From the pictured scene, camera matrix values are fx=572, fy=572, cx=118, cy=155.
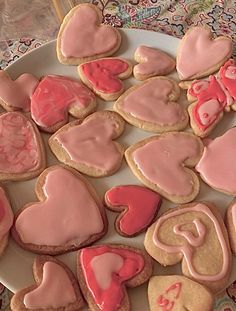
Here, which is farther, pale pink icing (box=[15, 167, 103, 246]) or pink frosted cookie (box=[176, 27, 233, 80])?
pink frosted cookie (box=[176, 27, 233, 80])

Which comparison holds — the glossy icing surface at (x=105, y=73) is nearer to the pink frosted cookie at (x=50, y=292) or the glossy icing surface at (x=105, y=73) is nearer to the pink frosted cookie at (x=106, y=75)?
the pink frosted cookie at (x=106, y=75)

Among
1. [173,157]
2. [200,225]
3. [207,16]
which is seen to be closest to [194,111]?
[173,157]

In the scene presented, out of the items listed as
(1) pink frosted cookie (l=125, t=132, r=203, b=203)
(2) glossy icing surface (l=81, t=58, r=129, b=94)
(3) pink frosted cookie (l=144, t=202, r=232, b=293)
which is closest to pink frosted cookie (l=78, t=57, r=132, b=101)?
(2) glossy icing surface (l=81, t=58, r=129, b=94)

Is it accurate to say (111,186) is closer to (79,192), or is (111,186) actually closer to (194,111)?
(79,192)

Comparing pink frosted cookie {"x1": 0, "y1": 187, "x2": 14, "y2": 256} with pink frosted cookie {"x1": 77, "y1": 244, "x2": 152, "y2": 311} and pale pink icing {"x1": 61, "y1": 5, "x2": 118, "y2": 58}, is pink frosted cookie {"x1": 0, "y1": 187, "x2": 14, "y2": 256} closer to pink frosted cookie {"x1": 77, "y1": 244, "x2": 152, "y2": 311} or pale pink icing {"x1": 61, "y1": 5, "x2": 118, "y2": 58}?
pink frosted cookie {"x1": 77, "y1": 244, "x2": 152, "y2": 311}

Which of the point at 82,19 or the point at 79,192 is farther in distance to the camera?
the point at 82,19

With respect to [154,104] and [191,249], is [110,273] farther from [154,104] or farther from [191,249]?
[154,104]

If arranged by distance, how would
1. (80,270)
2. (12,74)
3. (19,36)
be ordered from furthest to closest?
(19,36) < (12,74) < (80,270)
